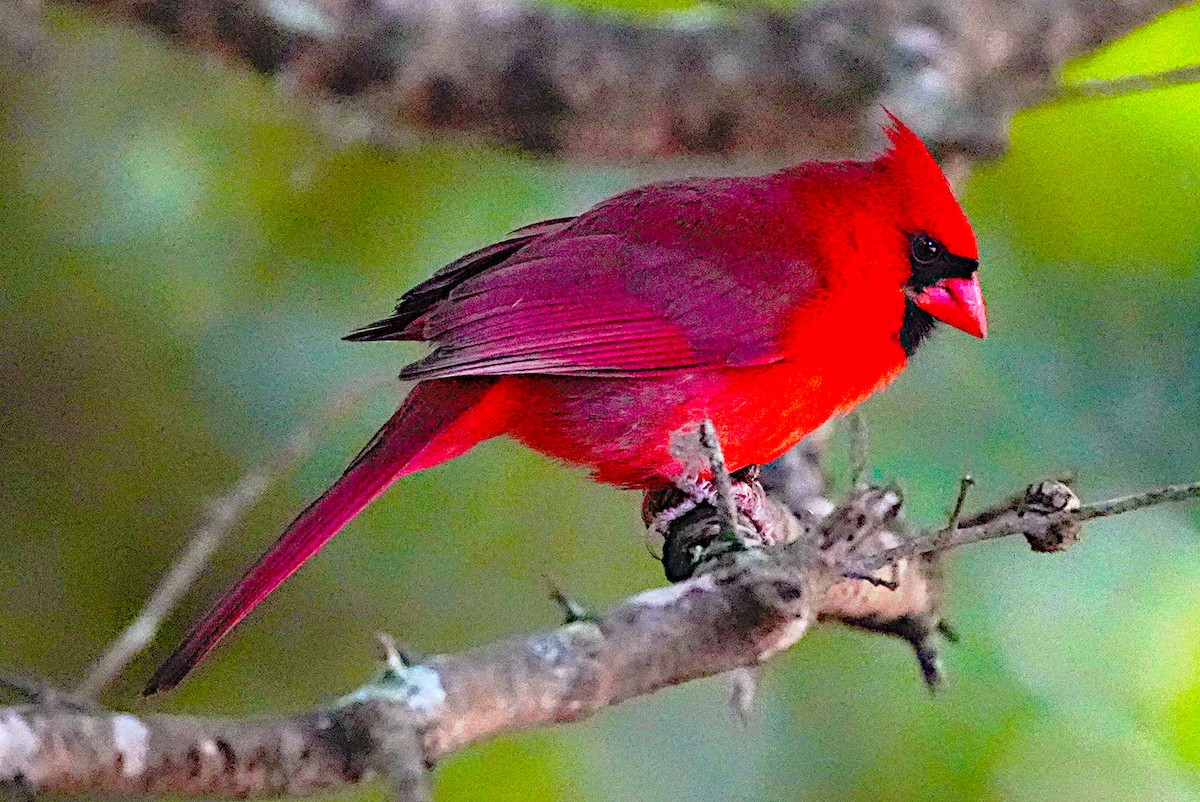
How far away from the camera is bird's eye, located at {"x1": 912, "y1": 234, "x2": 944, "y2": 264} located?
8.05 feet

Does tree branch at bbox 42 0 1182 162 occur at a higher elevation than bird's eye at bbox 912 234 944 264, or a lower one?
higher

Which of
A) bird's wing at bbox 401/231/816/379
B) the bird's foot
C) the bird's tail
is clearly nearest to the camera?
the bird's tail

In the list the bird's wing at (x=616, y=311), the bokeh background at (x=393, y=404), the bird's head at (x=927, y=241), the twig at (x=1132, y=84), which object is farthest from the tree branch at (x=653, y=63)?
the bird's wing at (x=616, y=311)

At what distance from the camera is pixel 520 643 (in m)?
1.53

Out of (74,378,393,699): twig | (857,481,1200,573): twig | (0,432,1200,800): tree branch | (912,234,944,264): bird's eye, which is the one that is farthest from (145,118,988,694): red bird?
(857,481,1200,573): twig

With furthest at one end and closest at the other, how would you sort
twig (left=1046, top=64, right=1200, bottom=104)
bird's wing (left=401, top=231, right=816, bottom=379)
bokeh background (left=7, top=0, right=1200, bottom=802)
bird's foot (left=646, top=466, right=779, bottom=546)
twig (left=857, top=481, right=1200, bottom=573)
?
bokeh background (left=7, top=0, right=1200, bottom=802) < twig (left=1046, top=64, right=1200, bottom=104) < bird's wing (left=401, top=231, right=816, bottom=379) < bird's foot (left=646, top=466, right=779, bottom=546) < twig (left=857, top=481, right=1200, bottom=573)

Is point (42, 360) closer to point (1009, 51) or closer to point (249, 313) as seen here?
point (249, 313)

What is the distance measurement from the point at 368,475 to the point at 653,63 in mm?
1537

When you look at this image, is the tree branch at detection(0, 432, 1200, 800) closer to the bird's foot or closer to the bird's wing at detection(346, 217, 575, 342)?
the bird's foot

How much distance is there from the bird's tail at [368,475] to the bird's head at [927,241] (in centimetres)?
77

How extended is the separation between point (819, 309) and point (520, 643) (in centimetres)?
109

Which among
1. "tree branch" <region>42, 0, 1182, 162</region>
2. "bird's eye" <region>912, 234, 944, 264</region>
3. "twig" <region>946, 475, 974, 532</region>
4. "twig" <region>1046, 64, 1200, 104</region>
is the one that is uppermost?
"tree branch" <region>42, 0, 1182, 162</region>

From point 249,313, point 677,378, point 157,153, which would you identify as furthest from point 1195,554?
point 157,153

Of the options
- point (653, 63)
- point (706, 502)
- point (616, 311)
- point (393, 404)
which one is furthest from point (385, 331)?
point (653, 63)
